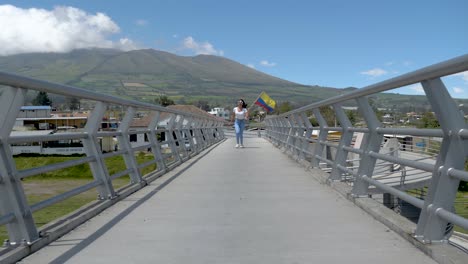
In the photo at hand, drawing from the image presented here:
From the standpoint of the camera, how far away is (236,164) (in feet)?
40.2

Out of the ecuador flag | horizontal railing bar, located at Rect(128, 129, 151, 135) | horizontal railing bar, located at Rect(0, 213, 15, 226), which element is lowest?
horizontal railing bar, located at Rect(0, 213, 15, 226)

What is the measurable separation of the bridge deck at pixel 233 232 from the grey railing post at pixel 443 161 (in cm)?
24

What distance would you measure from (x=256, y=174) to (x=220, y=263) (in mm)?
6100

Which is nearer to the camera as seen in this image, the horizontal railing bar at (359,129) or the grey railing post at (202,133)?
the horizontal railing bar at (359,129)

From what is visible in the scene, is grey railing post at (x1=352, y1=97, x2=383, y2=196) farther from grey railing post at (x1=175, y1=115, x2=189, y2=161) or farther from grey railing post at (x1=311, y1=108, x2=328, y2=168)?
grey railing post at (x1=175, y1=115, x2=189, y2=161)

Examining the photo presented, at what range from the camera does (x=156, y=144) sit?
965cm

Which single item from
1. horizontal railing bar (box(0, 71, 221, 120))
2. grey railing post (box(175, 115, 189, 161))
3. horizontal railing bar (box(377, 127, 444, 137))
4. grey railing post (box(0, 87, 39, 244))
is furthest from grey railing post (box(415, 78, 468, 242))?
Answer: grey railing post (box(175, 115, 189, 161))

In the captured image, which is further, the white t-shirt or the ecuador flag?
the ecuador flag

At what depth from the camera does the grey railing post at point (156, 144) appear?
9586 mm

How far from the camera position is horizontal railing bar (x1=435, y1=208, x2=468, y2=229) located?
3412mm

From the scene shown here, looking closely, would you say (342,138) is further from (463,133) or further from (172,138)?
(172,138)

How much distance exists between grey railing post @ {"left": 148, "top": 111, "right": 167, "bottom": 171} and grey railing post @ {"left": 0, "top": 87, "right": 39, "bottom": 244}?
5.40m

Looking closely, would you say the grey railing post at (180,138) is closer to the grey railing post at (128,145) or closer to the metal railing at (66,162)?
the metal railing at (66,162)

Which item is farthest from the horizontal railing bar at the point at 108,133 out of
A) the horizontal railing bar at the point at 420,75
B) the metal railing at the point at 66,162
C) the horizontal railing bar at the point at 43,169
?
the horizontal railing bar at the point at 420,75
